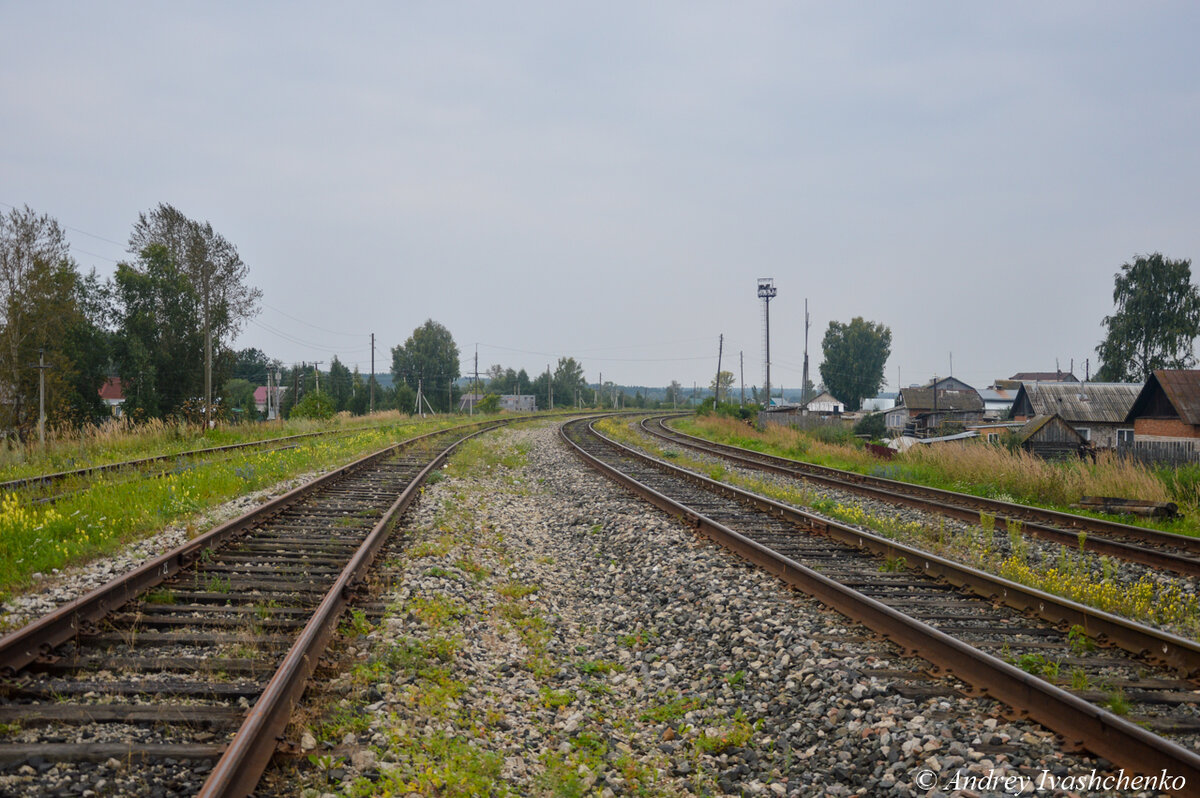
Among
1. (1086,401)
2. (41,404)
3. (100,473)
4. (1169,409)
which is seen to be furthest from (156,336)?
(1086,401)

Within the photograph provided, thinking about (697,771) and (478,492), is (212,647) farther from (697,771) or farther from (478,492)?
(478,492)

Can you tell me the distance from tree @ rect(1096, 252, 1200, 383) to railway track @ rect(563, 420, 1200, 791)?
57605mm

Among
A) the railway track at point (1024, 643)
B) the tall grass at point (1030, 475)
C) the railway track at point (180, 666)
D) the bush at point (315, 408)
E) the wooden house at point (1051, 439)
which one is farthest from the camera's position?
the bush at point (315, 408)

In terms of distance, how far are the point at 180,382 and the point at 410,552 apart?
42827 mm

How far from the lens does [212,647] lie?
4508mm

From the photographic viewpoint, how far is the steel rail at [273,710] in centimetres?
289

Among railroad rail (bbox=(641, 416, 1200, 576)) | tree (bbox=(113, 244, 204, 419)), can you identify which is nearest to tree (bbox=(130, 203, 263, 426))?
tree (bbox=(113, 244, 204, 419))

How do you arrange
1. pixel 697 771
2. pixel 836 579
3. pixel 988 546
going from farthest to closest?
pixel 988 546, pixel 836 579, pixel 697 771

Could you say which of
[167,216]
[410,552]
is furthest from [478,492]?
[167,216]

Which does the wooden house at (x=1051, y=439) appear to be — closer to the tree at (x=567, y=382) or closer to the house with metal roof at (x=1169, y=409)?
the house with metal roof at (x=1169, y=409)

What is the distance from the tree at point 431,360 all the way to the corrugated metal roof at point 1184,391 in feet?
261

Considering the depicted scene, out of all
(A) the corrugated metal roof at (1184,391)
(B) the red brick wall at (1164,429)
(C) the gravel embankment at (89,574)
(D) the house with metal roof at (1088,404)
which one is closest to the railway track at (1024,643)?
(C) the gravel embankment at (89,574)

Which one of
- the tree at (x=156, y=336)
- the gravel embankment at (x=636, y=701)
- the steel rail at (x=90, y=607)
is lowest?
the gravel embankment at (x=636, y=701)

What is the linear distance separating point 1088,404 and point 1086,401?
234 millimetres
